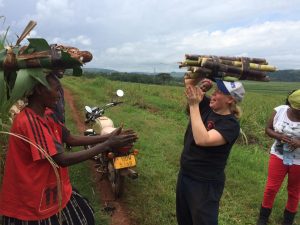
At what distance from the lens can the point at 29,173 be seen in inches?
107

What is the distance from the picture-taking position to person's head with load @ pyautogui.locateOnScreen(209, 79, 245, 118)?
3301 mm

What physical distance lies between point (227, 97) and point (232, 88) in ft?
0.33

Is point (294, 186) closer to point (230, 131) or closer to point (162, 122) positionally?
point (230, 131)

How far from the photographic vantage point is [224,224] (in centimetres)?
512

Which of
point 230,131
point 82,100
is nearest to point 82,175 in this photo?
point 230,131

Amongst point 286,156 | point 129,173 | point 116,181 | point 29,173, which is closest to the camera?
point 29,173

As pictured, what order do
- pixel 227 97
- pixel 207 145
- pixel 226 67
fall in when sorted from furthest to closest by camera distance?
pixel 227 97 < pixel 207 145 < pixel 226 67

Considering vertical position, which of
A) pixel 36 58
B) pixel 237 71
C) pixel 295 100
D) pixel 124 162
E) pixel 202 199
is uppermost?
pixel 36 58

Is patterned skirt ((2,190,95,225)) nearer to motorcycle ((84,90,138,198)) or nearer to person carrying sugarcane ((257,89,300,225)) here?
motorcycle ((84,90,138,198))

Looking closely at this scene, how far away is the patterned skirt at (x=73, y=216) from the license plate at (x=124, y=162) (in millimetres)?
1887

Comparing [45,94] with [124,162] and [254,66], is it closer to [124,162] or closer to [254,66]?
[254,66]

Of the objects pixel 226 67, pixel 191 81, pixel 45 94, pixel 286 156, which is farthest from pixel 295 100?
pixel 45 94

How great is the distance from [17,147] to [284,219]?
381cm

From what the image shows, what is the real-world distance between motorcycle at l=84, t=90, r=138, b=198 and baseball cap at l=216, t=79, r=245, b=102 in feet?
6.95
